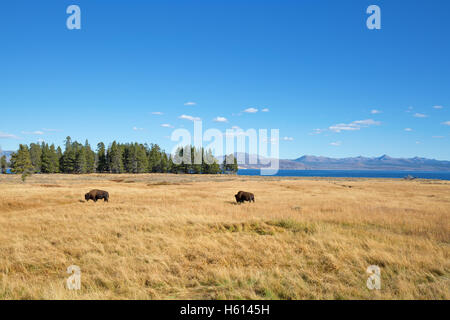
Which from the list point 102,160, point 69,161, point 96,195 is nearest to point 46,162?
point 69,161

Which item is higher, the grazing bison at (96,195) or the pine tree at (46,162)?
the pine tree at (46,162)

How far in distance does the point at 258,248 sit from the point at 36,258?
7.10 meters

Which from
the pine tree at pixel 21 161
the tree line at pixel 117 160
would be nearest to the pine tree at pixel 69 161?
the tree line at pixel 117 160

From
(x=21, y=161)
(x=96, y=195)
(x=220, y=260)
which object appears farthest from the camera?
(x=21, y=161)

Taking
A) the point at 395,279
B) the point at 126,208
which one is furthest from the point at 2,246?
the point at 395,279

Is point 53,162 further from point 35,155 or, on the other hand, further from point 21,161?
point 21,161

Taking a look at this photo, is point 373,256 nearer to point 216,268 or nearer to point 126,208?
point 216,268

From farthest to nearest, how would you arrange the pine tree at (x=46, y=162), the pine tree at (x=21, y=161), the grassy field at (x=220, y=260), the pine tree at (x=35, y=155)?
1. the pine tree at (x=35, y=155)
2. the pine tree at (x=46, y=162)
3. the pine tree at (x=21, y=161)
4. the grassy field at (x=220, y=260)

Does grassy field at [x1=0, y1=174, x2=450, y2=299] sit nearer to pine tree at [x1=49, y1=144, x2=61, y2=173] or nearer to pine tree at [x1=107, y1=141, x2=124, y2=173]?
pine tree at [x1=107, y1=141, x2=124, y2=173]

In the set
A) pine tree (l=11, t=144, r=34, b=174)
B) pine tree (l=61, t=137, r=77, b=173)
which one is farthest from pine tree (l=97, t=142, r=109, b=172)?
pine tree (l=11, t=144, r=34, b=174)

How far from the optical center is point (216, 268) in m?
6.68

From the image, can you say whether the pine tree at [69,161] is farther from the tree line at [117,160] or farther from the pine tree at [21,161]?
the pine tree at [21,161]

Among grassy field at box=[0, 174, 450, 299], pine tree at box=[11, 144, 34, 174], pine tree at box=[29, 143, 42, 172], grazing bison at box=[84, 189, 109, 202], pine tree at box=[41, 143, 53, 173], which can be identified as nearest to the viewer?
grassy field at box=[0, 174, 450, 299]

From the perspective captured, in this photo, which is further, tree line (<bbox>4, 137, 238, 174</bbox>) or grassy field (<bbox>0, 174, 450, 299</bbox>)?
tree line (<bbox>4, 137, 238, 174</bbox>)
